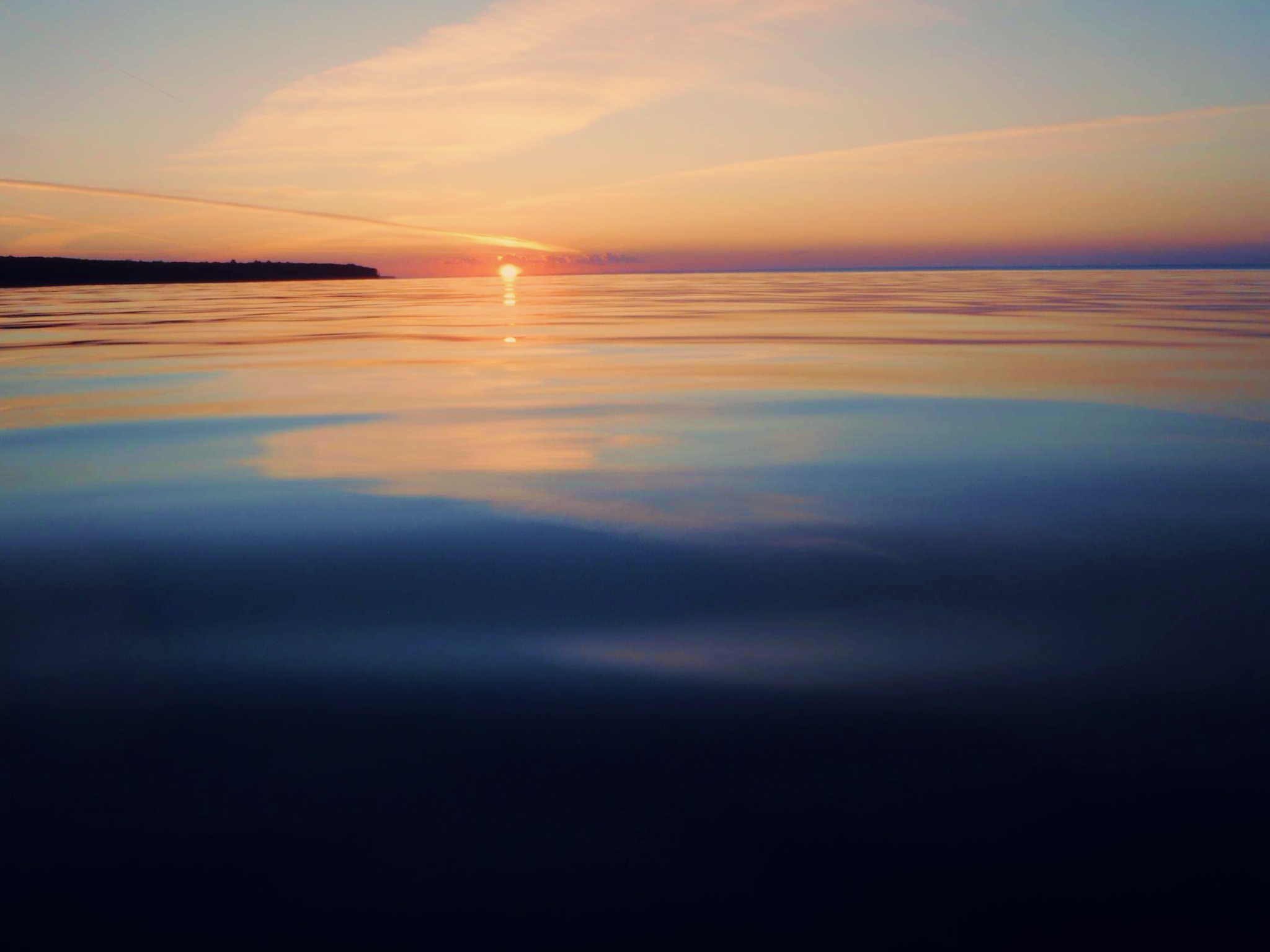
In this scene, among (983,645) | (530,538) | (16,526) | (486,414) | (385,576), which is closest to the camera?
(983,645)

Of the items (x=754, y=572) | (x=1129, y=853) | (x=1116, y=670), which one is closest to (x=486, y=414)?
(x=754, y=572)

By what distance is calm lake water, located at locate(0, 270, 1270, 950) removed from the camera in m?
1.92

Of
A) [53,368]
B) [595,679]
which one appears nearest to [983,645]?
[595,679]

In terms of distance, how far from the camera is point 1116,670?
2.86 metres

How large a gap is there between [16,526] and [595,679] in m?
3.27

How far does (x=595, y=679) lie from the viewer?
282 cm

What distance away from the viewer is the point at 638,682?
9.21 feet

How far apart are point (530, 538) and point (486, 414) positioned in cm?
360

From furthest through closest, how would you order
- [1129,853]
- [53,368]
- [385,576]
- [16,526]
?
[53,368]
[16,526]
[385,576]
[1129,853]

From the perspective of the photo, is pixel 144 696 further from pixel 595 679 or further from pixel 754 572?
pixel 754 572

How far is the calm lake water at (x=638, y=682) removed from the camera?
1.92 metres

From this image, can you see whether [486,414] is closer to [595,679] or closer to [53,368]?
[595,679]

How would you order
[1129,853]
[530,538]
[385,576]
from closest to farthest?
[1129,853]
[385,576]
[530,538]

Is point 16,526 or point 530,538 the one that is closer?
point 530,538
